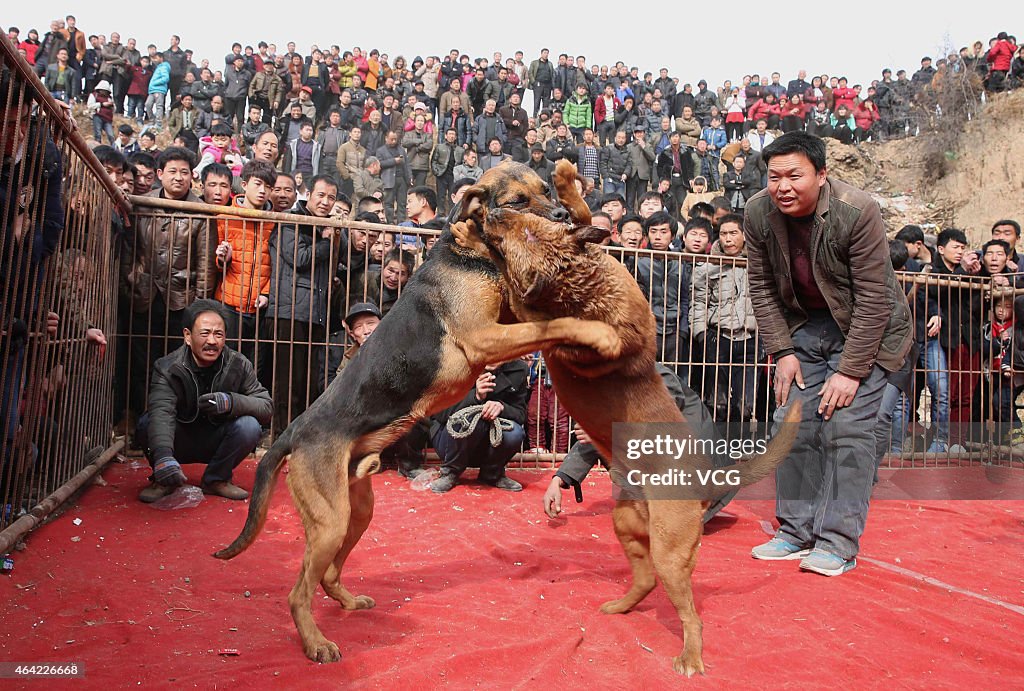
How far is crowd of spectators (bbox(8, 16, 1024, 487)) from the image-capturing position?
7312mm

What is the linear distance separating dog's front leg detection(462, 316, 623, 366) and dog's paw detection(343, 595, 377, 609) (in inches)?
60.9

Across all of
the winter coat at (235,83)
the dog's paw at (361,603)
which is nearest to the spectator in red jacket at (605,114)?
the winter coat at (235,83)

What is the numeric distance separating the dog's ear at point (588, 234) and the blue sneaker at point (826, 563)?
2.83m

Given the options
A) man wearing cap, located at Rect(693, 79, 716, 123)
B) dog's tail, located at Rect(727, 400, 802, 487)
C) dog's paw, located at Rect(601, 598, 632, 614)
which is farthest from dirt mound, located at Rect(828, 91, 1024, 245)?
dog's paw, located at Rect(601, 598, 632, 614)

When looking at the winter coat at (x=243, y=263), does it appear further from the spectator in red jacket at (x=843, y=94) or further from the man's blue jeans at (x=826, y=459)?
the spectator in red jacket at (x=843, y=94)

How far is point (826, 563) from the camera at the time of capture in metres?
4.50

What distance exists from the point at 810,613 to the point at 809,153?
2.74m

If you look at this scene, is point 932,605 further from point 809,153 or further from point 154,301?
point 154,301

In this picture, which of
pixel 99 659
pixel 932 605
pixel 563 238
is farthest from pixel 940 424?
pixel 99 659

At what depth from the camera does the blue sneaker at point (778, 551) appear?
16.0 feet

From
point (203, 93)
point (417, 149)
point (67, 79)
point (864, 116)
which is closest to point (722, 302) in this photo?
point (417, 149)

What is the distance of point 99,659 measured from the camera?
306cm

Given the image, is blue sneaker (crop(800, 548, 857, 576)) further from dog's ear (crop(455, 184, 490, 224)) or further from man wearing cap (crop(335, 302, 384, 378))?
man wearing cap (crop(335, 302, 384, 378))

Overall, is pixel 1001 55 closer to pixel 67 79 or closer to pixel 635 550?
pixel 635 550
